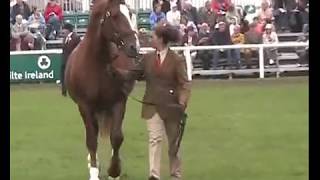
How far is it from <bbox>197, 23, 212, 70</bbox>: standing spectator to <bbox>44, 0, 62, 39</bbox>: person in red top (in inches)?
180

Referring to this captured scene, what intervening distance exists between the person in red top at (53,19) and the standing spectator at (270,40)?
6537 mm

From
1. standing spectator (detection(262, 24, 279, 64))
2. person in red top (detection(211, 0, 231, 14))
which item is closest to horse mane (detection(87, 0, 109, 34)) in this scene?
standing spectator (detection(262, 24, 279, 64))

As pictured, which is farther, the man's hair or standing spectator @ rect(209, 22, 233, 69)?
standing spectator @ rect(209, 22, 233, 69)

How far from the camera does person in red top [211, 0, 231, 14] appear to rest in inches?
944

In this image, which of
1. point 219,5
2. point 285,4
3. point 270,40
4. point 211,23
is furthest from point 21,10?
point 285,4

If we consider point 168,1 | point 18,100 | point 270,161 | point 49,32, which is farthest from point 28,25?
point 270,161

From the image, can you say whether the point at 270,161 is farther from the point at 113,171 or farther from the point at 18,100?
the point at 18,100

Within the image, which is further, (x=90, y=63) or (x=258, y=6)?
(x=258, y=6)

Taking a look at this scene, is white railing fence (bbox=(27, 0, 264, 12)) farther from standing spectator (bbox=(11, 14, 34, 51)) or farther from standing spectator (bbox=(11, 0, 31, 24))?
standing spectator (bbox=(11, 14, 34, 51))

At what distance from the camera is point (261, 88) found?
19.4 meters

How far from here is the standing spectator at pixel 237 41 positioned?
2167 cm

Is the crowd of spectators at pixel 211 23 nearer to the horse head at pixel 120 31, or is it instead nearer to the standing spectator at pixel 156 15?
the standing spectator at pixel 156 15

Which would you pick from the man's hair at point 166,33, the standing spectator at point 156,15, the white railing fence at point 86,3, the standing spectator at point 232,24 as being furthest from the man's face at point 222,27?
the man's hair at point 166,33
